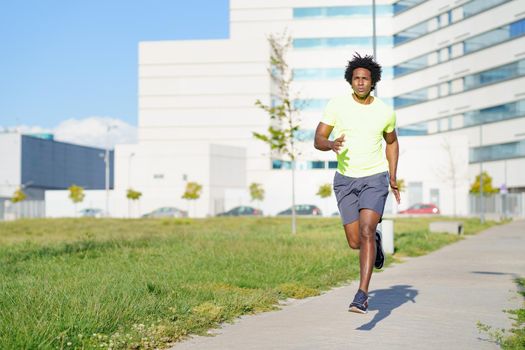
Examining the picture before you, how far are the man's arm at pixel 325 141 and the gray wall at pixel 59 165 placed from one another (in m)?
101

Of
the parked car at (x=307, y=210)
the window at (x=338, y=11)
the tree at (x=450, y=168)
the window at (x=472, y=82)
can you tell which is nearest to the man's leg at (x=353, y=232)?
the parked car at (x=307, y=210)

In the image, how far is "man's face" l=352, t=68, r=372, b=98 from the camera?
707 centimetres

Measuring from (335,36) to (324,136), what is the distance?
79777 millimetres

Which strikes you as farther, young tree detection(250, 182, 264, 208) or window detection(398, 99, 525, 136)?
young tree detection(250, 182, 264, 208)

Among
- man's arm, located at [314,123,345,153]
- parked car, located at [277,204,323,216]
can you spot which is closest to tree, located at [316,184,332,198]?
parked car, located at [277,204,323,216]

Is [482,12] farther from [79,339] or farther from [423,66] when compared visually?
[79,339]

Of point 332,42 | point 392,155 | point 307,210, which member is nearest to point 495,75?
point 332,42

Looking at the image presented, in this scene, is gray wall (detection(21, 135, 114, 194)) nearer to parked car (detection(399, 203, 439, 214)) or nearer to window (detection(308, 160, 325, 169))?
window (detection(308, 160, 325, 169))

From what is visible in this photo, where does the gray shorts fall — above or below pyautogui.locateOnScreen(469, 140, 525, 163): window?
below

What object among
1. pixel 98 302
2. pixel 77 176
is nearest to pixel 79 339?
pixel 98 302

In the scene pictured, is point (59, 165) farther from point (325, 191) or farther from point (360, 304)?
point (360, 304)

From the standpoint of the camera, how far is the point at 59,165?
384 ft

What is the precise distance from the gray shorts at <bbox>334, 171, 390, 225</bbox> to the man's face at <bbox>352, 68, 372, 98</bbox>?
74 cm

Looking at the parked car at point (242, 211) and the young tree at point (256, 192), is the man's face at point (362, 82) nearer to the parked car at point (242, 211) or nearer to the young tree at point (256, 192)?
the parked car at point (242, 211)
